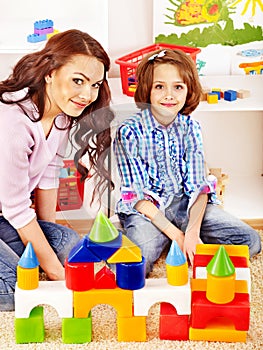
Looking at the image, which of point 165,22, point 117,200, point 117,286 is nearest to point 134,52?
point 165,22

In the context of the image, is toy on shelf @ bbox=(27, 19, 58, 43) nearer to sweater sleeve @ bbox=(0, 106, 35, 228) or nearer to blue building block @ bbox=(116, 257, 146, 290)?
sweater sleeve @ bbox=(0, 106, 35, 228)

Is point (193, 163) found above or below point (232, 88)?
below

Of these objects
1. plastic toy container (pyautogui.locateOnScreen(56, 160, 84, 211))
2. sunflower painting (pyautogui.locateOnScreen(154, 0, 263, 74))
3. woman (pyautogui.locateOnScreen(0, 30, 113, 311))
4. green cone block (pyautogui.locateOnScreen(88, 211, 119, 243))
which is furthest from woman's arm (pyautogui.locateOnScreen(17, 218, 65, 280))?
sunflower painting (pyautogui.locateOnScreen(154, 0, 263, 74))

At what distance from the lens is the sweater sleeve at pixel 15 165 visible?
1.42 m

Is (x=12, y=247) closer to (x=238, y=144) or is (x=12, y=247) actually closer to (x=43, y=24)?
(x=43, y=24)

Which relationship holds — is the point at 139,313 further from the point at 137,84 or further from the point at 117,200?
the point at 137,84

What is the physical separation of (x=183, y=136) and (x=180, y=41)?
0.46 metres

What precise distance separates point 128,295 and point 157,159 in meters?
0.39

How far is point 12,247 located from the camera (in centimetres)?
156

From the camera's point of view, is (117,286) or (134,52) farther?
(134,52)

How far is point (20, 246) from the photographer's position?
5.10 ft

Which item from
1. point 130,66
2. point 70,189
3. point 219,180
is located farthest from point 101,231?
point 219,180

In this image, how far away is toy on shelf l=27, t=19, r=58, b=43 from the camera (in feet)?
6.14

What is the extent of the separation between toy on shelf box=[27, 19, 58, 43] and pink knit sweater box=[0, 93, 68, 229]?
1.48 ft
